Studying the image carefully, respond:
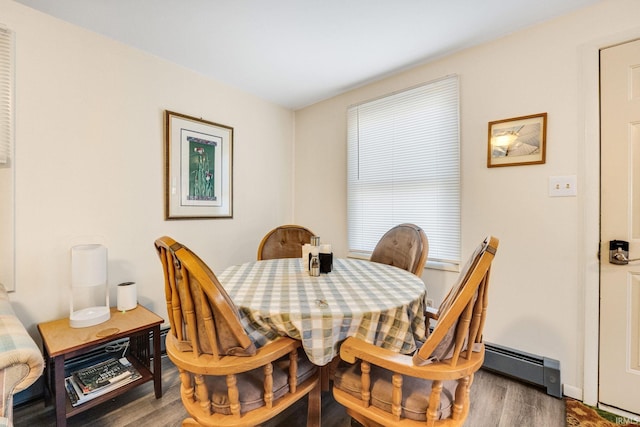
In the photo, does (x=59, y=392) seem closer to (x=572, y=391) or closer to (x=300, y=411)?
(x=300, y=411)

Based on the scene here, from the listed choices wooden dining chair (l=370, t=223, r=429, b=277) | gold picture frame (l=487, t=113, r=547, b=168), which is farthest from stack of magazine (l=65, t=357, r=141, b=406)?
gold picture frame (l=487, t=113, r=547, b=168)

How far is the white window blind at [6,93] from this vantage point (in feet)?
5.25

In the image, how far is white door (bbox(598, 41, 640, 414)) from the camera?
5.14ft

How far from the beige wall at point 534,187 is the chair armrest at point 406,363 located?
1.21 m

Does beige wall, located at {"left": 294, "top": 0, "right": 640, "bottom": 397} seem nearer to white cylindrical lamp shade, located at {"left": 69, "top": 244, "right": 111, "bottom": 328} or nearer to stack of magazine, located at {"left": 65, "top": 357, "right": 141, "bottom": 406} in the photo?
stack of magazine, located at {"left": 65, "top": 357, "right": 141, "bottom": 406}

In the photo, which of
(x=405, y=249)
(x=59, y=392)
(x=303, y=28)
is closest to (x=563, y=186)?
(x=405, y=249)

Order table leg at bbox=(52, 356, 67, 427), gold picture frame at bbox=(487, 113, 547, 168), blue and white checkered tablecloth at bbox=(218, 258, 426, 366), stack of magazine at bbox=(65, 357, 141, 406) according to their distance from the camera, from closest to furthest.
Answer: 1. blue and white checkered tablecloth at bbox=(218, 258, 426, 366)
2. table leg at bbox=(52, 356, 67, 427)
3. stack of magazine at bbox=(65, 357, 141, 406)
4. gold picture frame at bbox=(487, 113, 547, 168)

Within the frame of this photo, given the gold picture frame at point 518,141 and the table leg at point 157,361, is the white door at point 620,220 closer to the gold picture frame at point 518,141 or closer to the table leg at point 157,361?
the gold picture frame at point 518,141

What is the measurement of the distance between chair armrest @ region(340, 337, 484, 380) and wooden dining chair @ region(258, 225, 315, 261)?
1.53 meters

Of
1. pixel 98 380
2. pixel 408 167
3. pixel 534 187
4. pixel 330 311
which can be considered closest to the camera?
pixel 330 311

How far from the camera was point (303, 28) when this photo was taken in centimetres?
190

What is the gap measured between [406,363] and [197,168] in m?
2.34

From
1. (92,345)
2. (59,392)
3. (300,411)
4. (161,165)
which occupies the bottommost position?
(300,411)

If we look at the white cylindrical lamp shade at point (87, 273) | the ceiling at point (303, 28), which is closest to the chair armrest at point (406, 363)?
the white cylindrical lamp shade at point (87, 273)
